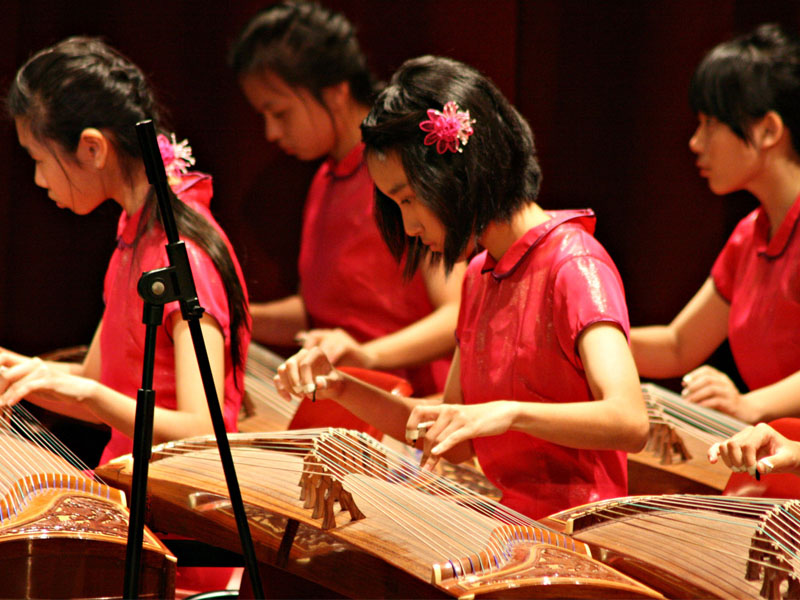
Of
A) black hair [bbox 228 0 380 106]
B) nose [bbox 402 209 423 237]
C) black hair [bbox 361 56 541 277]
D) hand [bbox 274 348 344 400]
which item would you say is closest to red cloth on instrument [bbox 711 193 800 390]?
black hair [bbox 361 56 541 277]

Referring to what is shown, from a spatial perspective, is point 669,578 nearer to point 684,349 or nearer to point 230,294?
point 230,294

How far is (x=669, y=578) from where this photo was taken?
1449 millimetres

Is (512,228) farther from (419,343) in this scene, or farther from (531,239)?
(419,343)

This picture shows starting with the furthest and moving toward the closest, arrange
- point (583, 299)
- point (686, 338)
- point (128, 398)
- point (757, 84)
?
point (686, 338), point (757, 84), point (128, 398), point (583, 299)

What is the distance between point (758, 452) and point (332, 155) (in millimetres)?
2116

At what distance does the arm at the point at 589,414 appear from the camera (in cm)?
167

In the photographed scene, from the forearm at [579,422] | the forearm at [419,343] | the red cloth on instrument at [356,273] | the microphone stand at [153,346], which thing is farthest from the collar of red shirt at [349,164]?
the microphone stand at [153,346]

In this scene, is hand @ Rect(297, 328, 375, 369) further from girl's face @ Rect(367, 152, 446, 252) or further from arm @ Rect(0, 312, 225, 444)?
girl's face @ Rect(367, 152, 446, 252)

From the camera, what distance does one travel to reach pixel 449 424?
166 centimetres

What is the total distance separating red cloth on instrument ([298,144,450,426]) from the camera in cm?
329

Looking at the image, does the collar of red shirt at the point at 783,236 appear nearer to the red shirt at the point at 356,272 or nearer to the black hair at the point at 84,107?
the red shirt at the point at 356,272

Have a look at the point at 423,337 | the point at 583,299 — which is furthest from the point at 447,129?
the point at 423,337

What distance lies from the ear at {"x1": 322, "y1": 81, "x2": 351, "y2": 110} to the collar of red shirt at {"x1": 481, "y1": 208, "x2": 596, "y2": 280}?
4.83ft

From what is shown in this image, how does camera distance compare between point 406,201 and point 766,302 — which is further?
point 766,302
